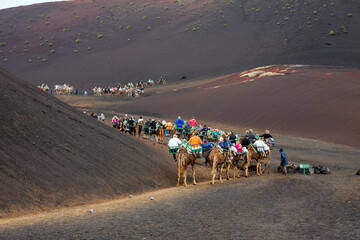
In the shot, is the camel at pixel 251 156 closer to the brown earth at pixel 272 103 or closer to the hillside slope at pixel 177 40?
the brown earth at pixel 272 103

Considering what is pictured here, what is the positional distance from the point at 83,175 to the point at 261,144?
10.2 meters

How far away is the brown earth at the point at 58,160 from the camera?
15367 millimetres

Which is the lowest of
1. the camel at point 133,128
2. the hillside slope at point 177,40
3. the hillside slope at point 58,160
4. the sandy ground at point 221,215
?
the sandy ground at point 221,215

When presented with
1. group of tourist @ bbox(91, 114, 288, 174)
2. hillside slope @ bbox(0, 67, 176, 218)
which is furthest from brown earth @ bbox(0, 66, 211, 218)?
group of tourist @ bbox(91, 114, 288, 174)

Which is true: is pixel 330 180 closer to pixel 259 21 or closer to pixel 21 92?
pixel 21 92

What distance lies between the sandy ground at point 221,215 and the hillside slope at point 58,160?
91cm

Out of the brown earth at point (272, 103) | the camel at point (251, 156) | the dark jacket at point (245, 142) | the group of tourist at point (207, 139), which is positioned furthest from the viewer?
the brown earth at point (272, 103)

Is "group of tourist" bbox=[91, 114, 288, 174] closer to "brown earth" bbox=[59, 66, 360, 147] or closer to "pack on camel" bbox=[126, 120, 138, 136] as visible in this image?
"pack on camel" bbox=[126, 120, 138, 136]

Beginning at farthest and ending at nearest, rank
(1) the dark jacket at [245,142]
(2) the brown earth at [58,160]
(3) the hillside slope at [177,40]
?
(3) the hillside slope at [177,40] < (1) the dark jacket at [245,142] < (2) the brown earth at [58,160]

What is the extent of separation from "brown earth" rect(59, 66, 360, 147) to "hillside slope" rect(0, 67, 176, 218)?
21.0m

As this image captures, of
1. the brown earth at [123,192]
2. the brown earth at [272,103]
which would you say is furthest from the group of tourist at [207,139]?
the brown earth at [272,103]

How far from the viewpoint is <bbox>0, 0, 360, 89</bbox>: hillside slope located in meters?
81.8

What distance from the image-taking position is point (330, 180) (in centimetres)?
2155

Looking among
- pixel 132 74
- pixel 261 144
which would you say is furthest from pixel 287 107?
pixel 132 74
